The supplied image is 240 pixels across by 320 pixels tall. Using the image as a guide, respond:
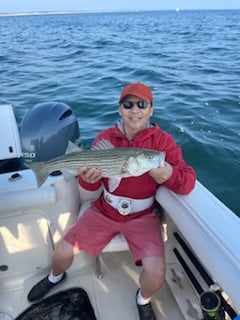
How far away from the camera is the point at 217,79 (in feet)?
37.2

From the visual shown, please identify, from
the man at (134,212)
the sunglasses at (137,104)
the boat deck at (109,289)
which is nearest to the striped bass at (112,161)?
the man at (134,212)

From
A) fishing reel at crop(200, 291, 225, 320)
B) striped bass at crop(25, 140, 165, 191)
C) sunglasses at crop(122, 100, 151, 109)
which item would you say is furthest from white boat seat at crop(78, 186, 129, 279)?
sunglasses at crop(122, 100, 151, 109)

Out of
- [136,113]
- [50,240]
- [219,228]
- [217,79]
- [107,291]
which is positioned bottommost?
[217,79]

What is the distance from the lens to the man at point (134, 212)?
9.08ft

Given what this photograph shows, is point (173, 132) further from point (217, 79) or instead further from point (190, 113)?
point (217, 79)

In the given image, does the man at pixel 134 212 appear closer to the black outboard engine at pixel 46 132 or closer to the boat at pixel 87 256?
the boat at pixel 87 256

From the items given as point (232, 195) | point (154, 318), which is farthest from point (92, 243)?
point (232, 195)

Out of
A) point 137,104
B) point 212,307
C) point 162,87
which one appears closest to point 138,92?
point 137,104

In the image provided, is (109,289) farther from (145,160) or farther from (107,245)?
(145,160)

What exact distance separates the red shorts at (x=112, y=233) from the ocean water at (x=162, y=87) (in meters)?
2.28

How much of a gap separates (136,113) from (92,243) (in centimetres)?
106

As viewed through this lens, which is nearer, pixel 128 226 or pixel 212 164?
pixel 128 226

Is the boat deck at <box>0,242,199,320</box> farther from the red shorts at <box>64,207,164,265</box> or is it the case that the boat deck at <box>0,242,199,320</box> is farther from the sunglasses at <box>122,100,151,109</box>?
the sunglasses at <box>122,100,151,109</box>

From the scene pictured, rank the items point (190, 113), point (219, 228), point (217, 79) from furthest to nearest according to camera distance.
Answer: point (217, 79) < point (190, 113) < point (219, 228)
